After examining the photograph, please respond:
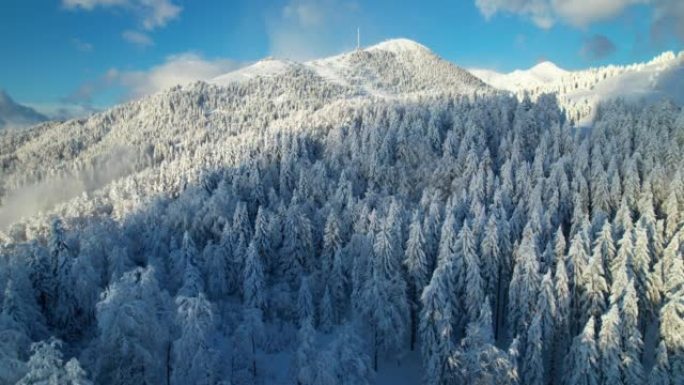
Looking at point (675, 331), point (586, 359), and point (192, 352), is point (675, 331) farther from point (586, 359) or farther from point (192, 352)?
point (192, 352)

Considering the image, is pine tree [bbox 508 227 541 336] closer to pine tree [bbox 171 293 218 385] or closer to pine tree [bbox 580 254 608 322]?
pine tree [bbox 580 254 608 322]

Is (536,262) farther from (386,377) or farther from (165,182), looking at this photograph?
(165,182)

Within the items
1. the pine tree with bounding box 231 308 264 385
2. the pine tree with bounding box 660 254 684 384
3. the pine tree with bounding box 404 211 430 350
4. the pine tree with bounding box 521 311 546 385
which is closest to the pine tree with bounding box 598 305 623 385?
the pine tree with bounding box 521 311 546 385

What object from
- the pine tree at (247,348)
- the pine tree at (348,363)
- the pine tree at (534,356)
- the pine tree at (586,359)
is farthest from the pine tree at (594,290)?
the pine tree at (247,348)

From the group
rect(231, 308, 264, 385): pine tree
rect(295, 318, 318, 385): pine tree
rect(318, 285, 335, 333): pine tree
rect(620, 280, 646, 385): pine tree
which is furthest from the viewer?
rect(318, 285, 335, 333): pine tree

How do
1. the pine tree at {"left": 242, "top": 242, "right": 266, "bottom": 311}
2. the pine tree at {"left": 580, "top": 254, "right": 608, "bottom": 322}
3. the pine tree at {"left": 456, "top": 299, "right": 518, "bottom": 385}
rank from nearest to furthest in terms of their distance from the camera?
the pine tree at {"left": 456, "top": 299, "right": 518, "bottom": 385}, the pine tree at {"left": 580, "top": 254, "right": 608, "bottom": 322}, the pine tree at {"left": 242, "top": 242, "right": 266, "bottom": 311}

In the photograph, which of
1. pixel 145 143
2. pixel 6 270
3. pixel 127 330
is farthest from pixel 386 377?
pixel 145 143

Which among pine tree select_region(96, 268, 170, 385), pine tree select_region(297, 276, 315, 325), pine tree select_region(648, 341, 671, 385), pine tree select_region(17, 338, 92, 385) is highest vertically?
pine tree select_region(17, 338, 92, 385)

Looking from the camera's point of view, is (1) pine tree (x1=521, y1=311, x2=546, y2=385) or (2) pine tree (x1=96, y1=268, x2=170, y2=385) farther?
(1) pine tree (x1=521, y1=311, x2=546, y2=385)
